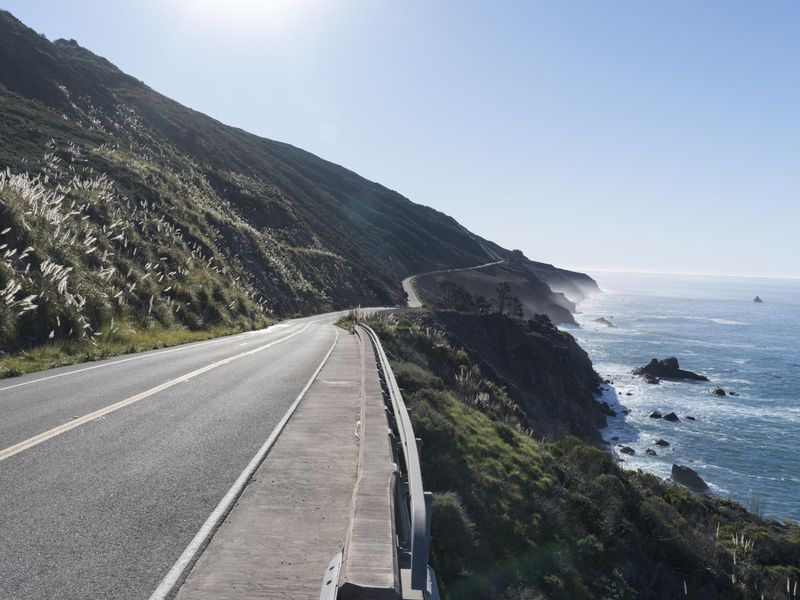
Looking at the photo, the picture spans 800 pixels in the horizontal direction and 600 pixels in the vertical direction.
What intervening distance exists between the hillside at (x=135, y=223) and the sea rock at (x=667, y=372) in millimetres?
31545

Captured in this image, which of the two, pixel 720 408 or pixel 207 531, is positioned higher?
pixel 207 531

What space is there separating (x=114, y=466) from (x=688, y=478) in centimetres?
3073

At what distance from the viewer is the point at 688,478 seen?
29.7 metres

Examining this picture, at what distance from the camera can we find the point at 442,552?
7.21 meters

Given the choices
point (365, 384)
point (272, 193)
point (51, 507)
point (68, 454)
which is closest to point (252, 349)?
point (365, 384)

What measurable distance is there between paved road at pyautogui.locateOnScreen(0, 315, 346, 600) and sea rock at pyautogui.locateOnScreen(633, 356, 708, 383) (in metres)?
56.6

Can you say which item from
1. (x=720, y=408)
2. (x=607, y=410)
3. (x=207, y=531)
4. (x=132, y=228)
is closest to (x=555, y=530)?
(x=207, y=531)

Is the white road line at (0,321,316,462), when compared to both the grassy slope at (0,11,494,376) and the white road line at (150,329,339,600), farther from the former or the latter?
the grassy slope at (0,11,494,376)

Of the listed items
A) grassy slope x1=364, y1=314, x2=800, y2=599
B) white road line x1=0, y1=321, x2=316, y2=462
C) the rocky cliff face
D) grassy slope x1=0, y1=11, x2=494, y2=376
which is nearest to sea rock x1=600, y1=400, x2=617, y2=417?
the rocky cliff face

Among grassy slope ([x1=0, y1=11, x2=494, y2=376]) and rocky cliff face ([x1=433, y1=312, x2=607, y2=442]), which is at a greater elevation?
grassy slope ([x1=0, y1=11, x2=494, y2=376])

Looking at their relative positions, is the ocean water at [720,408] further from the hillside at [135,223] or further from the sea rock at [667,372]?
the hillside at [135,223]

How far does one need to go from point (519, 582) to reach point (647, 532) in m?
6.01

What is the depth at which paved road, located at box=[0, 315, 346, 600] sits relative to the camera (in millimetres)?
4297

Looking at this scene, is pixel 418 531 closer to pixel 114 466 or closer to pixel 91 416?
pixel 114 466
